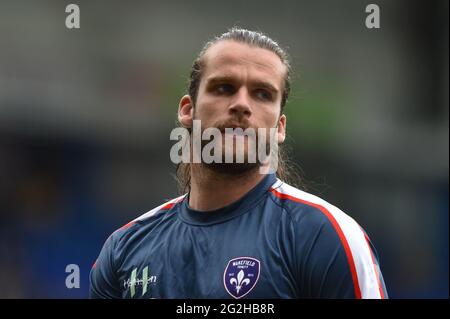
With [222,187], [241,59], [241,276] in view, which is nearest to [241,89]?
[241,59]

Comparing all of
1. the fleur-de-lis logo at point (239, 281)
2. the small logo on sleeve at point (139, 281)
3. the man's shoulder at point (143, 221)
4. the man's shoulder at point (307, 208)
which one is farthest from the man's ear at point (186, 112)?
the fleur-de-lis logo at point (239, 281)

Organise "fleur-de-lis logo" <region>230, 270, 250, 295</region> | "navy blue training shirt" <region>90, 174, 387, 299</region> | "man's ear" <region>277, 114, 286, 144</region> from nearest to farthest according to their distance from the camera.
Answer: "navy blue training shirt" <region>90, 174, 387, 299</region>, "fleur-de-lis logo" <region>230, 270, 250, 295</region>, "man's ear" <region>277, 114, 286, 144</region>

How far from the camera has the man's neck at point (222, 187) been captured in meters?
3.41

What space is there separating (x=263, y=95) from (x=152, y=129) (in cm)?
759

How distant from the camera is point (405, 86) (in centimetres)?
1338

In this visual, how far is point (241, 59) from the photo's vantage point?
3414 mm

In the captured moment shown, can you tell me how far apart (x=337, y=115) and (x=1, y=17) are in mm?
6086

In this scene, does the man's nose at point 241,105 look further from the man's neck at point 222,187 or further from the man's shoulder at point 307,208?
the man's shoulder at point 307,208

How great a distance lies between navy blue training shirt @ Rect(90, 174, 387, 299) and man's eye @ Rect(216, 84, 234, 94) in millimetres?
510

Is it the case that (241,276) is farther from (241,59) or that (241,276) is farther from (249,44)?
(249,44)

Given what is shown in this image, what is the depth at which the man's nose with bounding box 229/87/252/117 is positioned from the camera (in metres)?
3.25

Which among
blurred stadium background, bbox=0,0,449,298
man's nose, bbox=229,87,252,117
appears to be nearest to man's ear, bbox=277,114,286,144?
man's nose, bbox=229,87,252,117

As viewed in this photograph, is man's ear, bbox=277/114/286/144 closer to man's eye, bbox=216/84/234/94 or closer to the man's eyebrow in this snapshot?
the man's eyebrow
